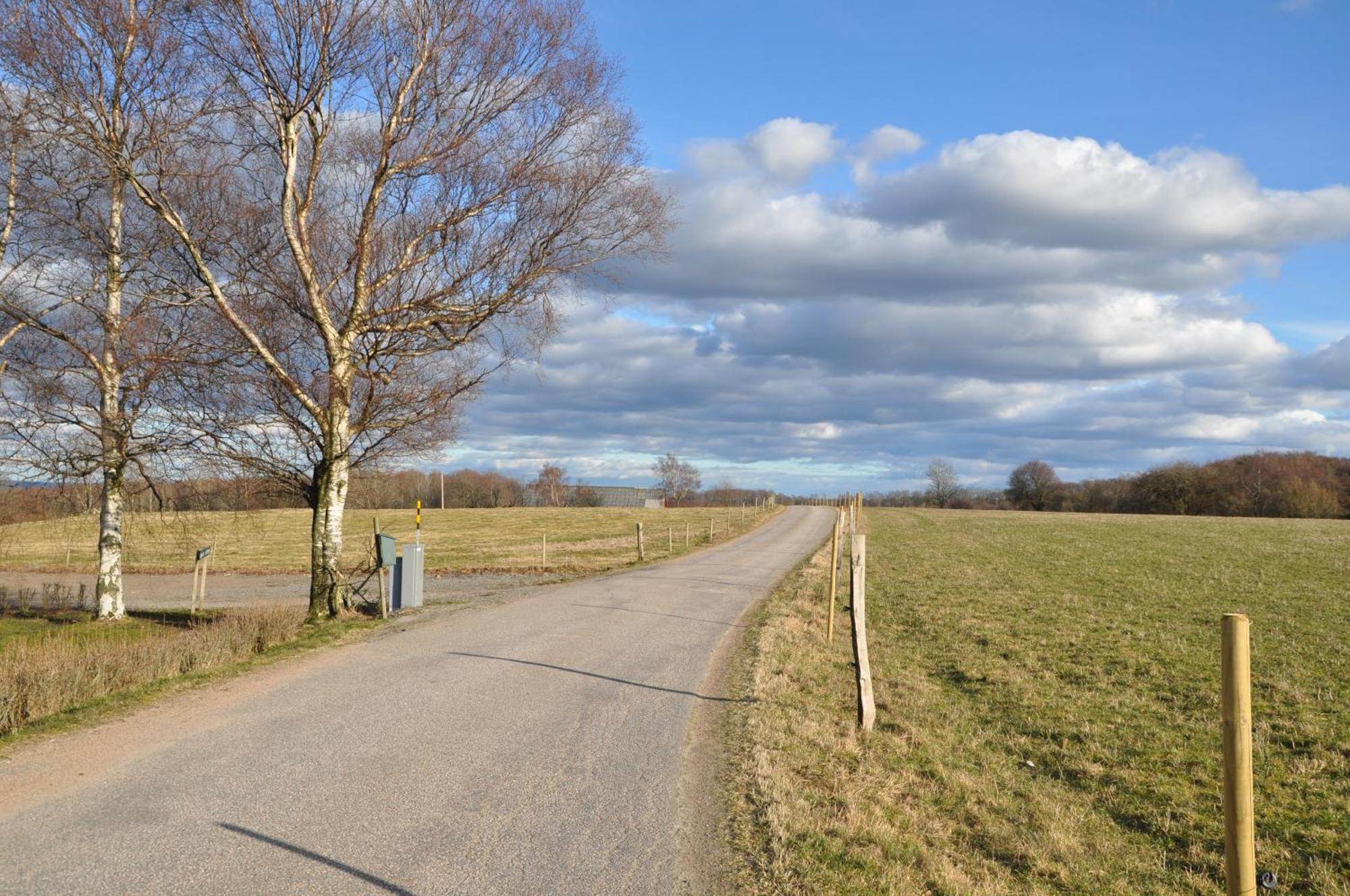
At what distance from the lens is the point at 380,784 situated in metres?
6.56

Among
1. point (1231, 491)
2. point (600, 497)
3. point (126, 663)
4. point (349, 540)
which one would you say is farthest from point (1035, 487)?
point (126, 663)

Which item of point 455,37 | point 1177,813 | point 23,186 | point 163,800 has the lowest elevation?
point 1177,813

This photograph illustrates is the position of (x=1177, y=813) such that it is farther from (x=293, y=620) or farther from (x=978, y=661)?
(x=293, y=620)

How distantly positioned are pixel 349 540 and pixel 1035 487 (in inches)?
4277

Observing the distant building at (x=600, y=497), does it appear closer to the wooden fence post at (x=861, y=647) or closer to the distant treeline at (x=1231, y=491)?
the distant treeline at (x=1231, y=491)

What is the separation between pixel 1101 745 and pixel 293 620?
11.2 metres

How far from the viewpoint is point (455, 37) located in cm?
1451

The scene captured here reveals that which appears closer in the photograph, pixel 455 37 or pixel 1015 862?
pixel 1015 862

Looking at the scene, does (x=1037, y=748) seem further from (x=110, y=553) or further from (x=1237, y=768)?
(x=110, y=553)

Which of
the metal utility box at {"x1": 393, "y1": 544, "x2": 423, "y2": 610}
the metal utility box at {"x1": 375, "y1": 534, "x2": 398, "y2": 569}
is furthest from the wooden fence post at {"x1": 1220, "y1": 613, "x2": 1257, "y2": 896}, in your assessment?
the metal utility box at {"x1": 393, "y1": 544, "x2": 423, "y2": 610}

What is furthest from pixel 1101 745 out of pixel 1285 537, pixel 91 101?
pixel 1285 537

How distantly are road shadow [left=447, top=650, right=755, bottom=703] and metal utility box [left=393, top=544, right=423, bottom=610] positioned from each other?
5732 millimetres

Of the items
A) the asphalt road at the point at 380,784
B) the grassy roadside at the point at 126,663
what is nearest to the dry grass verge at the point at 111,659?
the grassy roadside at the point at 126,663

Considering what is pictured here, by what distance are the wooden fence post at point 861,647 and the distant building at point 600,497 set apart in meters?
113
